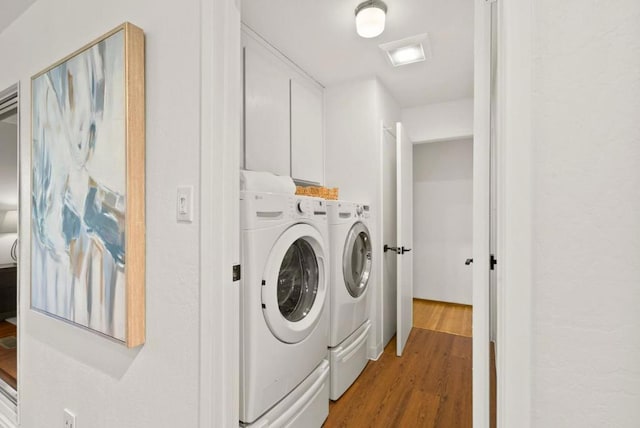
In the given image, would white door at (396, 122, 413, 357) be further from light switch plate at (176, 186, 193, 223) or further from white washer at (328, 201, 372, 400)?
Answer: light switch plate at (176, 186, 193, 223)

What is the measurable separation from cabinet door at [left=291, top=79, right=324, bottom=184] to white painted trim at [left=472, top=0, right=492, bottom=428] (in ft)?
5.85

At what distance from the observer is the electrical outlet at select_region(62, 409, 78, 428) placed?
4.26 ft

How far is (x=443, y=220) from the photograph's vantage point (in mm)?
3881

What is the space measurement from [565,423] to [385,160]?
232 cm

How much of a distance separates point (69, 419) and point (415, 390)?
6.30 feet

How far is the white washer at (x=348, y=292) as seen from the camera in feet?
6.33

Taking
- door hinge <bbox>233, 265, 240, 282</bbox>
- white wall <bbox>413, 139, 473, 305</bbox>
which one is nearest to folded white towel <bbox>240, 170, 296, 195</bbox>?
door hinge <bbox>233, 265, 240, 282</bbox>

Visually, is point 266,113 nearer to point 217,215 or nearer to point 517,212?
point 217,215

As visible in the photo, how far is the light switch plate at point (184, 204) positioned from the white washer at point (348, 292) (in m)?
1.06

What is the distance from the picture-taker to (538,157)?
1.87 ft

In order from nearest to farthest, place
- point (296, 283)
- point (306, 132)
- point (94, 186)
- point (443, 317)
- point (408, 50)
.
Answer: point (94, 186)
point (296, 283)
point (408, 50)
point (306, 132)
point (443, 317)

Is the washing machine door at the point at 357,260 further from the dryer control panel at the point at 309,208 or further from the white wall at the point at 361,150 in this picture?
the dryer control panel at the point at 309,208

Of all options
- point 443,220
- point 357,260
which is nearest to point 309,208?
point 357,260

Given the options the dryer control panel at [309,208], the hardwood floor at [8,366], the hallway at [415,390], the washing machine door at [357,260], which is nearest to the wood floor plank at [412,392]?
the hallway at [415,390]
